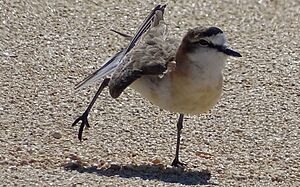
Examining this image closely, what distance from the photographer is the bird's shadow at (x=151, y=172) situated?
7703 millimetres

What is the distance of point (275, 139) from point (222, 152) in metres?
0.51

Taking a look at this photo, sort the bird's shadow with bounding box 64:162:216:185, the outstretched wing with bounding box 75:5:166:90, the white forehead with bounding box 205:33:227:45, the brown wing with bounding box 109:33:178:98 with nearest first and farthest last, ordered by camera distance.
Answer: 1. the bird's shadow with bounding box 64:162:216:185
2. the white forehead with bounding box 205:33:227:45
3. the brown wing with bounding box 109:33:178:98
4. the outstretched wing with bounding box 75:5:166:90

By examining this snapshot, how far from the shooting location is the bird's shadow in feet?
25.3

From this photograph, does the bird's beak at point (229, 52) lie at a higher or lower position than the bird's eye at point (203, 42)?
lower

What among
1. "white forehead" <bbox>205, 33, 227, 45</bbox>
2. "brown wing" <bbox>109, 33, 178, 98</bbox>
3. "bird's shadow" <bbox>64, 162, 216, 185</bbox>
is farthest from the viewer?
"brown wing" <bbox>109, 33, 178, 98</bbox>

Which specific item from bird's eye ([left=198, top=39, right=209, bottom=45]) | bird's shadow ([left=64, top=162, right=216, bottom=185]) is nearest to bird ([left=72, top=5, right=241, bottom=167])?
bird's eye ([left=198, top=39, right=209, bottom=45])

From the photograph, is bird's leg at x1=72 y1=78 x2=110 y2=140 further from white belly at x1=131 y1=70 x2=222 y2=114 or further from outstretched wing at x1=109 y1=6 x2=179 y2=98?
white belly at x1=131 y1=70 x2=222 y2=114

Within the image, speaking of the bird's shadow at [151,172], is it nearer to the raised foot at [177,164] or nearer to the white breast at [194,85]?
the raised foot at [177,164]

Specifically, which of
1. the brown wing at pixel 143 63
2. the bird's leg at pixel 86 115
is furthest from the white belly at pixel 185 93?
the bird's leg at pixel 86 115

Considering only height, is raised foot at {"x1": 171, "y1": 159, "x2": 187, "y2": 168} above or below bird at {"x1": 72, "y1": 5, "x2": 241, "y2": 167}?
below

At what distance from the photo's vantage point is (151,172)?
7820 mm

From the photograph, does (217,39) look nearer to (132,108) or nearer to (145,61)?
(145,61)

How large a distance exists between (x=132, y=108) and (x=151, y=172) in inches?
49.1

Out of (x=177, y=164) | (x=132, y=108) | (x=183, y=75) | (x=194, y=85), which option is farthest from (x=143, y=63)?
(x=132, y=108)
